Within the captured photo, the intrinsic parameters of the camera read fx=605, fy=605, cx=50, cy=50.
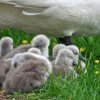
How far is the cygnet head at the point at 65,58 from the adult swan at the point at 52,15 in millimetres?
898

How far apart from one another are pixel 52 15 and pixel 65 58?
3.23ft

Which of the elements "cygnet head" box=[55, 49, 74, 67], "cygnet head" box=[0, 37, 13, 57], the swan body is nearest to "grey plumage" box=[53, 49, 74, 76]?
"cygnet head" box=[55, 49, 74, 67]

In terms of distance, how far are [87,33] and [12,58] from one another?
1566mm

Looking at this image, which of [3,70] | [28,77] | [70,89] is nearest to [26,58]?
[3,70]

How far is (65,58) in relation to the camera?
21.4ft

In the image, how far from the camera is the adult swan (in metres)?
7.29

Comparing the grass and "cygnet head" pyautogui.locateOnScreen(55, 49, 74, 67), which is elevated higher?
"cygnet head" pyautogui.locateOnScreen(55, 49, 74, 67)

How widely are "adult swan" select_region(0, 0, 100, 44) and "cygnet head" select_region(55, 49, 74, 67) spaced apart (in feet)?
2.95

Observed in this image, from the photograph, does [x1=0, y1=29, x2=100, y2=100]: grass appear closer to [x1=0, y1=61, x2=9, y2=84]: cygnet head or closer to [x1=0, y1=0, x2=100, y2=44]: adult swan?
[x1=0, y1=61, x2=9, y2=84]: cygnet head

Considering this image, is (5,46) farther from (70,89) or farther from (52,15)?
(70,89)

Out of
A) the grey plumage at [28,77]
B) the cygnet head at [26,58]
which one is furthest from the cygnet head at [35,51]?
the grey plumage at [28,77]

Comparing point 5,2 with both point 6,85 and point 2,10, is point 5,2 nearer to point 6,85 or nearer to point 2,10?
point 2,10

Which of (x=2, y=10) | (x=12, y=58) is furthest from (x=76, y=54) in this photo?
(x=2, y=10)

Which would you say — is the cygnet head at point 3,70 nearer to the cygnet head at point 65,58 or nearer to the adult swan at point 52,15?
the cygnet head at point 65,58
